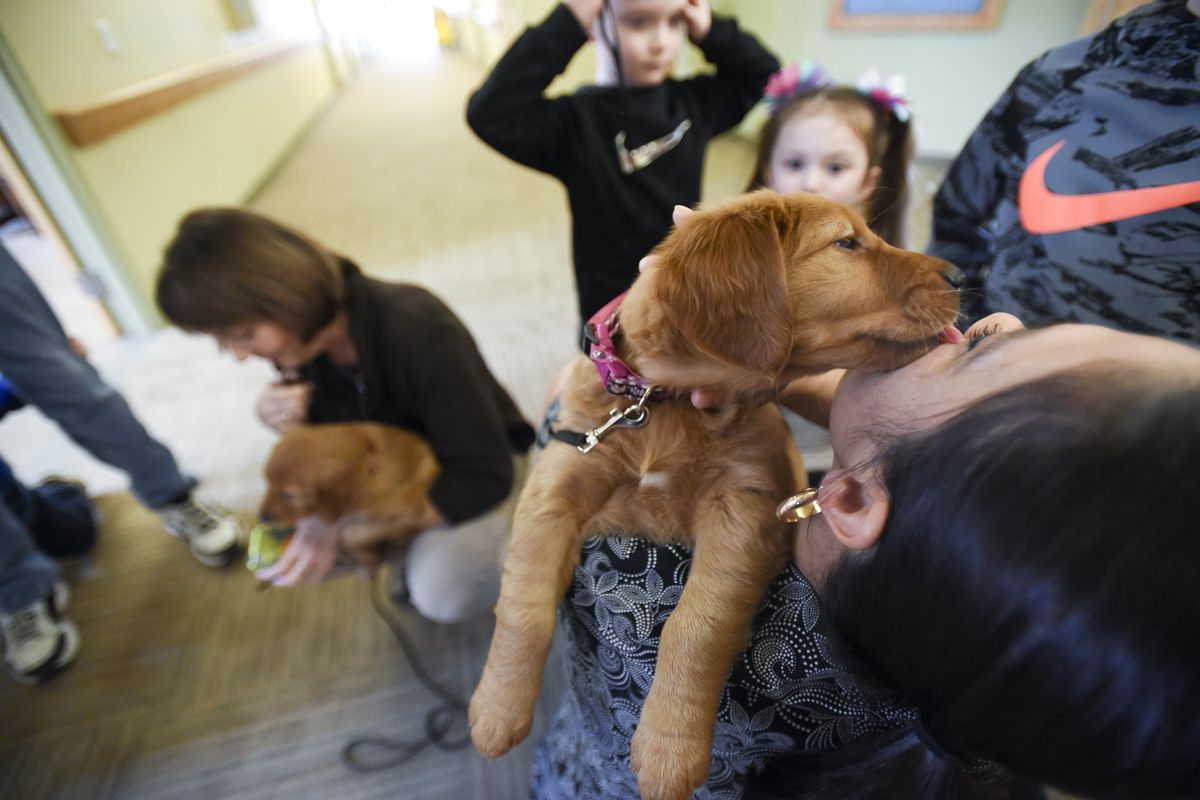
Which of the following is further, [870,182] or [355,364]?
[870,182]

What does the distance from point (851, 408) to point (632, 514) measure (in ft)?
1.04

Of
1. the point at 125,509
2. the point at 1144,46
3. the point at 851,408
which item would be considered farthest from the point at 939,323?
the point at 125,509

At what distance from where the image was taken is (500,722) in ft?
2.52

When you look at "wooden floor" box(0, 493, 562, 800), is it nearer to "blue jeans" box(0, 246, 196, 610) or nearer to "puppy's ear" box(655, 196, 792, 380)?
"blue jeans" box(0, 246, 196, 610)

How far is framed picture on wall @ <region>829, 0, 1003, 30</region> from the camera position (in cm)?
384

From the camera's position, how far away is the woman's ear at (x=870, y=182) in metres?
1.51

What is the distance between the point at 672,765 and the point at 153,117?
15.7 feet

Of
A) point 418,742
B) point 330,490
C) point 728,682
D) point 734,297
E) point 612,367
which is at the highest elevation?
point 734,297

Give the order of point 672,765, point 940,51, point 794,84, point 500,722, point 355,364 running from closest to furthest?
point 672,765 → point 500,722 → point 355,364 → point 794,84 → point 940,51

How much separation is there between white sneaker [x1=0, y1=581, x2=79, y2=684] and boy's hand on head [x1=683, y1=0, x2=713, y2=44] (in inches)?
99.6

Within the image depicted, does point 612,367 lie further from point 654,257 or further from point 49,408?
point 49,408

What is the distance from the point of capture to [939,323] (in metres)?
0.66

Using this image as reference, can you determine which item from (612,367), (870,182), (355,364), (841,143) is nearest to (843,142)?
(841,143)

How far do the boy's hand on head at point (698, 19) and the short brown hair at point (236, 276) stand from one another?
1.16m
